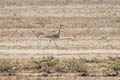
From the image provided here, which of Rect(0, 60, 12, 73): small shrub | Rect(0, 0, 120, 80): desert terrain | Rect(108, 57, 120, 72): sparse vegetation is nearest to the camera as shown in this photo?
Rect(0, 0, 120, 80): desert terrain

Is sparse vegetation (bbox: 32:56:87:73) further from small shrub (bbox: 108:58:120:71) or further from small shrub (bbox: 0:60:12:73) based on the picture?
small shrub (bbox: 108:58:120:71)

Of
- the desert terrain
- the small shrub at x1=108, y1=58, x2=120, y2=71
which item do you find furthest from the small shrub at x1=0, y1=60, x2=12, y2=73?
the small shrub at x1=108, y1=58, x2=120, y2=71

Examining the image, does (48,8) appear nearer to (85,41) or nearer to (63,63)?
(85,41)

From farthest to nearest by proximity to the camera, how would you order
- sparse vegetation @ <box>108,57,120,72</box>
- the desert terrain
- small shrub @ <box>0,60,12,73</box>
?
sparse vegetation @ <box>108,57,120,72</box>
small shrub @ <box>0,60,12,73</box>
the desert terrain

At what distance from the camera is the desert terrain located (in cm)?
1750

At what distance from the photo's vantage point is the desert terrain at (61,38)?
17.5 meters

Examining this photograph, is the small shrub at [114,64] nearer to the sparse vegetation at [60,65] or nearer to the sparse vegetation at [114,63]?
the sparse vegetation at [114,63]

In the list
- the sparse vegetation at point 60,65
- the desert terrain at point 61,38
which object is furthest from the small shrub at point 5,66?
the sparse vegetation at point 60,65

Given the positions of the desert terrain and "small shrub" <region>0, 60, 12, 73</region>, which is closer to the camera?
the desert terrain

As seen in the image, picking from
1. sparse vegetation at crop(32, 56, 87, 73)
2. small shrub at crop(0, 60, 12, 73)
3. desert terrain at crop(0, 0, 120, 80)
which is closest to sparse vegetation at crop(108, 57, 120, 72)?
desert terrain at crop(0, 0, 120, 80)

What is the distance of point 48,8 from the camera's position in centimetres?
3569

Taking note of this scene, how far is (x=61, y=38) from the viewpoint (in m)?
24.7

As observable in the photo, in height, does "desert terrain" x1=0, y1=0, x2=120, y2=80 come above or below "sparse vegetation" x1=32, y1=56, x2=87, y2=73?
above

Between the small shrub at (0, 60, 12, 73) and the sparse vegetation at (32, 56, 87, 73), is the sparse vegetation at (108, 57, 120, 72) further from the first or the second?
the small shrub at (0, 60, 12, 73)
